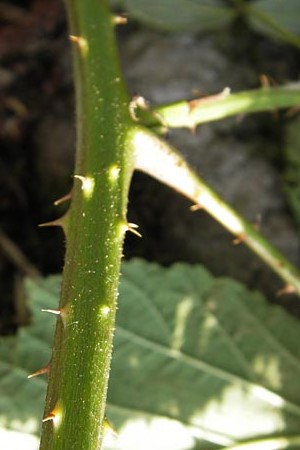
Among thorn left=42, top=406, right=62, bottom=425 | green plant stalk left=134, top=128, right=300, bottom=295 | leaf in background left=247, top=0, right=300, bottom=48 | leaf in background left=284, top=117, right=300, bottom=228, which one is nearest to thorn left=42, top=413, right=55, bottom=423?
thorn left=42, top=406, right=62, bottom=425

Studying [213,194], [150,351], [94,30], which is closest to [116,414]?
[150,351]

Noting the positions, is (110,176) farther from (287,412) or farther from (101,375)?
(287,412)

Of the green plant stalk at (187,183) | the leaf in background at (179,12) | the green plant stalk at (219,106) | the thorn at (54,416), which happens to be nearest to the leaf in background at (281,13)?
the leaf in background at (179,12)

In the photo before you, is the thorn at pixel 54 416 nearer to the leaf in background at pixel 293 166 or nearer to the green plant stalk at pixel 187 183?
the green plant stalk at pixel 187 183

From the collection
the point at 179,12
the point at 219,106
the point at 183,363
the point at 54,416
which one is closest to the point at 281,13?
the point at 179,12

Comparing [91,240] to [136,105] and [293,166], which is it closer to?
[136,105]

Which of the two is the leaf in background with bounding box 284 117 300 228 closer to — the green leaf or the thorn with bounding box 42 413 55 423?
the green leaf

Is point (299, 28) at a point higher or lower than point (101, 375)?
higher
